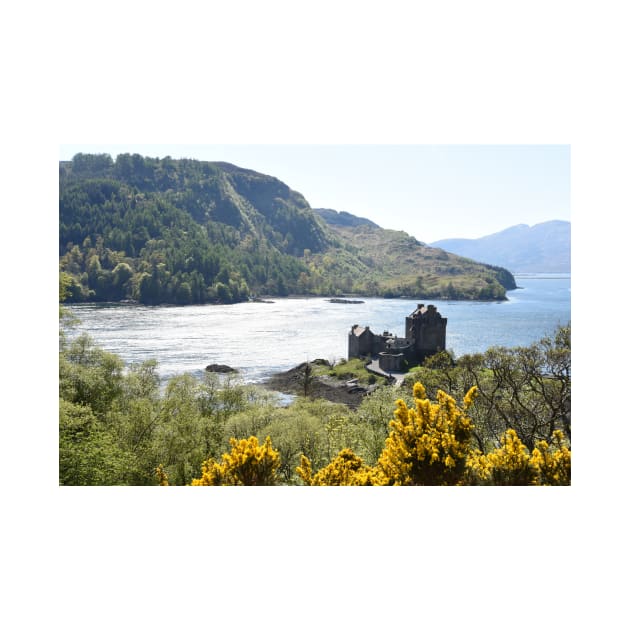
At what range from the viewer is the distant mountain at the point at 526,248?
9.35 metres

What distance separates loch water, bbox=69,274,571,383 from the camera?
486 inches

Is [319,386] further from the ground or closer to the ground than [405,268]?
closer to the ground

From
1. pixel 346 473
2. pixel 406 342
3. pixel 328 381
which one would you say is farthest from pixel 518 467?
pixel 406 342

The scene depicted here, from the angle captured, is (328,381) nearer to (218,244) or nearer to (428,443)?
(218,244)

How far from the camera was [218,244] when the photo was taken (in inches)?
827

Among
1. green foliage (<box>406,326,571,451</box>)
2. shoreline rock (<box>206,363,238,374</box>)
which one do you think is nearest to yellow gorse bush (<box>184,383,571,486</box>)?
green foliage (<box>406,326,571,451</box>)

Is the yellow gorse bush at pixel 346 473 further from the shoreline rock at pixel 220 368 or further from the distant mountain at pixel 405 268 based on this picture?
the distant mountain at pixel 405 268

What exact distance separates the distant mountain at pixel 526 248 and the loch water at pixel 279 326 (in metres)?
0.44

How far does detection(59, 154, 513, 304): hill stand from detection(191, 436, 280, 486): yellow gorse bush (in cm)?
958

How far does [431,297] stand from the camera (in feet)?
59.2

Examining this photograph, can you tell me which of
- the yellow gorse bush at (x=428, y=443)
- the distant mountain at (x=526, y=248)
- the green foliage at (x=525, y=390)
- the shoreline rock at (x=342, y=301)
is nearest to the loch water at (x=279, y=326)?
the shoreline rock at (x=342, y=301)

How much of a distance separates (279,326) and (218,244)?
7284mm
